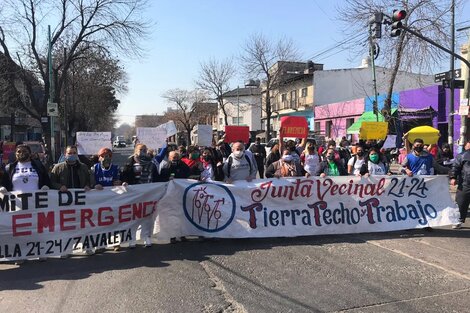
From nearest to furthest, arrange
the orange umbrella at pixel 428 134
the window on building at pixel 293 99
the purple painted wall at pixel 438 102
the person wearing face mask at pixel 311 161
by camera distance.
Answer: the person wearing face mask at pixel 311 161, the orange umbrella at pixel 428 134, the purple painted wall at pixel 438 102, the window on building at pixel 293 99

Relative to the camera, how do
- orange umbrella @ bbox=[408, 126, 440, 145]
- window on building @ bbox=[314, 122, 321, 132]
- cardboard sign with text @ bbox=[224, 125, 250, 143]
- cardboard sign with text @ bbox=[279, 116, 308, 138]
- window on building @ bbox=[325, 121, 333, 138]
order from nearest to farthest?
1. cardboard sign with text @ bbox=[279, 116, 308, 138]
2. orange umbrella @ bbox=[408, 126, 440, 145]
3. cardboard sign with text @ bbox=[224, 125, 250, 143]
4. window on building @ bbox=[325, 121, 333, 138]
5. window on building @ bbox=[314, 122, 321, 132]

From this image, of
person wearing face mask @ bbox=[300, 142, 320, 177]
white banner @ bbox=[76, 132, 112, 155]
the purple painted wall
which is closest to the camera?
person wearing face mask @ bbox=[300, 142, 320, 177]

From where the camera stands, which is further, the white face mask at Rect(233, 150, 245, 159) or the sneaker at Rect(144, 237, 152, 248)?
the white face mask at Rect(233, 150, 245, 159)

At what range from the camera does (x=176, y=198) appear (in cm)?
744

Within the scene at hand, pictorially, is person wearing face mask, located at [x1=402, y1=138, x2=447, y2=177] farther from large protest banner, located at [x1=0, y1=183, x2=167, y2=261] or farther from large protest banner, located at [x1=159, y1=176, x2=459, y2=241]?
large protest banner, located at [x1=0, y1=183, x2=167, y2=261]

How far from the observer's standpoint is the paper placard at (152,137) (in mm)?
13625

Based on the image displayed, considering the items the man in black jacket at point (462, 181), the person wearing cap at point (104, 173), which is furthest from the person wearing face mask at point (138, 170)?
the man in black jacket at point (462, 181)

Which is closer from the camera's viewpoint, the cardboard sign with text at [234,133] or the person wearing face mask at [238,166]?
the person wearing face mask at [238,166]

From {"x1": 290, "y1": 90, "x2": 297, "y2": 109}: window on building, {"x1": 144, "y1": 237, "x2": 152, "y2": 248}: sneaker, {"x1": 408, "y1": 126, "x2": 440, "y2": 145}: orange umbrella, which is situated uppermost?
{"x1": 290, "y1": 90, "x2": 297, "y2": 109}: window on building

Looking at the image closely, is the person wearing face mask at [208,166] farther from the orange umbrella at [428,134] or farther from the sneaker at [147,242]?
the orange umbrella at [428,134]

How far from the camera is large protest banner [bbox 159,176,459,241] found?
7.43 metres

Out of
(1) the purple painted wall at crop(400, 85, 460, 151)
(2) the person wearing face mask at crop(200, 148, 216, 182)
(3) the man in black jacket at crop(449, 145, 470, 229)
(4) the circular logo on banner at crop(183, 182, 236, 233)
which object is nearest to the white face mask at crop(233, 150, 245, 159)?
(2) the person wearing face mask at crop(200, 148, 216, 182)

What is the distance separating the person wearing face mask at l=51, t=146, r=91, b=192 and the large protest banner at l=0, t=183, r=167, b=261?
17.1 inches

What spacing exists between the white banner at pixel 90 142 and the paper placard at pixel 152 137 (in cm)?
112
